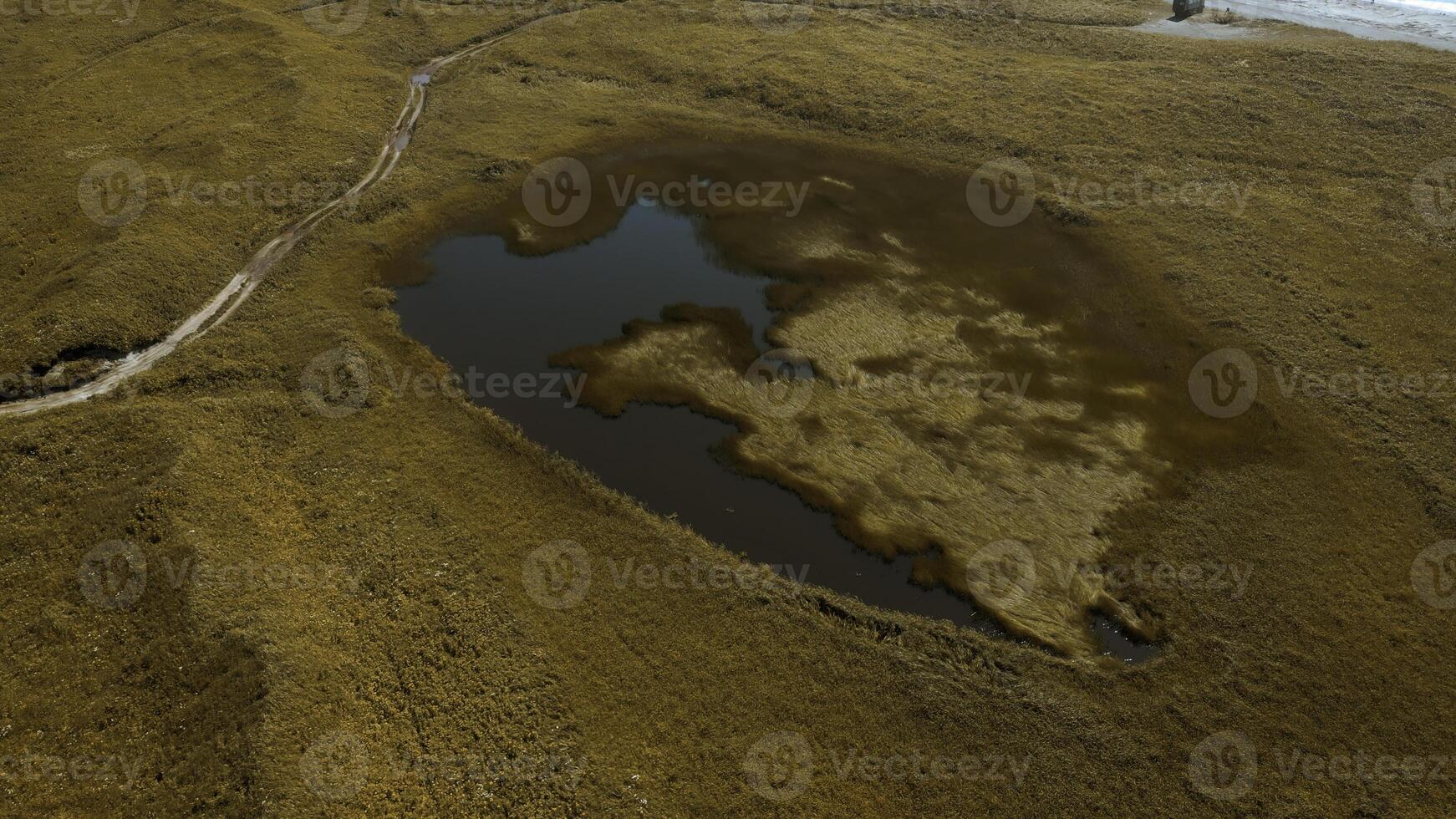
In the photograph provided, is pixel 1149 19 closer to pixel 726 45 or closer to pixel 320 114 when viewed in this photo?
pixel 726 45

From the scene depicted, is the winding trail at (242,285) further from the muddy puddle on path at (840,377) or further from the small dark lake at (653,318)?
the muddy puddle on path at (840,377)

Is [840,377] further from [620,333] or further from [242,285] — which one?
[242,285]

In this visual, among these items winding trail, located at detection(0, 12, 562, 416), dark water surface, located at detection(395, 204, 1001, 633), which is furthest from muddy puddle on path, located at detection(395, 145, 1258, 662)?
winding trail, located at detection(0, 12, 562, 416)

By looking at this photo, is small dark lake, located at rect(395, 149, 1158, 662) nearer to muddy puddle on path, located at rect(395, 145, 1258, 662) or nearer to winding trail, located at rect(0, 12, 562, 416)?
muddy puddle on path, located at rect(395, 145, 1258, 662)

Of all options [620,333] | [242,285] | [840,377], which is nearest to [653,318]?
[620,333]

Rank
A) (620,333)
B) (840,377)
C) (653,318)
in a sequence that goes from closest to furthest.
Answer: (840,377), (620,333), (653,318)
